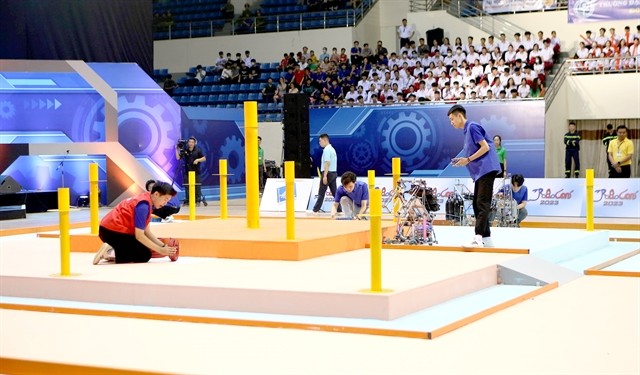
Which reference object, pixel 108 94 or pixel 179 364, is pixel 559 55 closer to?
pixel 108 94

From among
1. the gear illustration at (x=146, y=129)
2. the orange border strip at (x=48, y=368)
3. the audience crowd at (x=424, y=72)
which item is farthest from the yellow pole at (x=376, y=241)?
the audience crowd at (x=424, y=72)

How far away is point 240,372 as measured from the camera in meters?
6.27

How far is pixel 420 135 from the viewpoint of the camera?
79.8ft

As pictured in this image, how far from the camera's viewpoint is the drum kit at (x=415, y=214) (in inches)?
452

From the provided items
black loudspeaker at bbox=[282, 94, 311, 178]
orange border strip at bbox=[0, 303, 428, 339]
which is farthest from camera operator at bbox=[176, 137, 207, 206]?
orange border strip at bbox=[0, 303, 428, 339]

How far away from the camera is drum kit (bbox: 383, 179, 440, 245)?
1148 cm

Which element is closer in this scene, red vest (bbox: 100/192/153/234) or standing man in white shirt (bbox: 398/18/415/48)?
red vest (bbox: 100/192/153/234)

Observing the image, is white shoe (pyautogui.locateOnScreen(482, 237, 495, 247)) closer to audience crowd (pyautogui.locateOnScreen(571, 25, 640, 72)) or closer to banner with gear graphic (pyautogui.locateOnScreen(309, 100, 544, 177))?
banner with gear graphic (pyautogui.locateOnScreen(309, 100, 544, 177))

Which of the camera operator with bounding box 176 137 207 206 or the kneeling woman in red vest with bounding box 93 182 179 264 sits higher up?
the camera operator with bounding box 176 137 207 206

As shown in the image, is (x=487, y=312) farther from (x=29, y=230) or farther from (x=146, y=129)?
(x=146, y=129)

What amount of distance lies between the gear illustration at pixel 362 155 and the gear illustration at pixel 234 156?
9.72 ft

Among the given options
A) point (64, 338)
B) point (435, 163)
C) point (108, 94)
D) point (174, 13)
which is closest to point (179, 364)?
point (64, 338)

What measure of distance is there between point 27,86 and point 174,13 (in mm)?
14620

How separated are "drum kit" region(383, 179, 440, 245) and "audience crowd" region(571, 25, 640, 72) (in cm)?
1399
